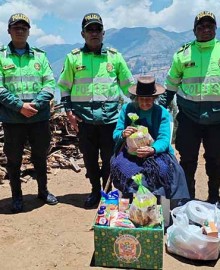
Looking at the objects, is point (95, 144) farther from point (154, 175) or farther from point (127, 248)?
point (127, 248)

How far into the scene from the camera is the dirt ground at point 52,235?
11.6 ft

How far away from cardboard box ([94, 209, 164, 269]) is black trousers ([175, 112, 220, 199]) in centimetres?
148

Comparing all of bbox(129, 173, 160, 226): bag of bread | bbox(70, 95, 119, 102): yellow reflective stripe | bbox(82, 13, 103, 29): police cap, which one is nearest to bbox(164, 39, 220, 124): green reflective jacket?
bbox(70, 95, 119, 102): yellow reflective stripe

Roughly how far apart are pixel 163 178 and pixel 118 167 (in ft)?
1.60

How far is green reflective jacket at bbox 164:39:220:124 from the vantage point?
4195 millimetres

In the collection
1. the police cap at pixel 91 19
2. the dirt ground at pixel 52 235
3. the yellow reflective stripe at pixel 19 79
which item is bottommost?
the dirt ground at pixel 52 235

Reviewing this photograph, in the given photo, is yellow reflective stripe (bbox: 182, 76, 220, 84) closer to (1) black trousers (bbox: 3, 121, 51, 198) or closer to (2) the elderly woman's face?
(2) the elderly woman's face

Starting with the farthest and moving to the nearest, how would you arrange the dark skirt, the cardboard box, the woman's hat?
the woman's hat
the dark skirt
the cardboard box

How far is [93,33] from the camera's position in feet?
14.6

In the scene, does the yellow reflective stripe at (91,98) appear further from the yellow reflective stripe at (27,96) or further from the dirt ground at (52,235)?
the dirt ground at (52,235)

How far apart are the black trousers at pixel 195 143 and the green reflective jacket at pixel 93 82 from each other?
88cm

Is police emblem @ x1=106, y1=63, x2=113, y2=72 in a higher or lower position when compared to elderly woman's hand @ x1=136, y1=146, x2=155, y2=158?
higher

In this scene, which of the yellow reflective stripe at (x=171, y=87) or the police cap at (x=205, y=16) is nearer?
the police cap at (x=205, y=16)

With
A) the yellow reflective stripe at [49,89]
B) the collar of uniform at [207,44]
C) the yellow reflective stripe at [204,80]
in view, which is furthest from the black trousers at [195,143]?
the yellow reflective stripe at [49,89]
